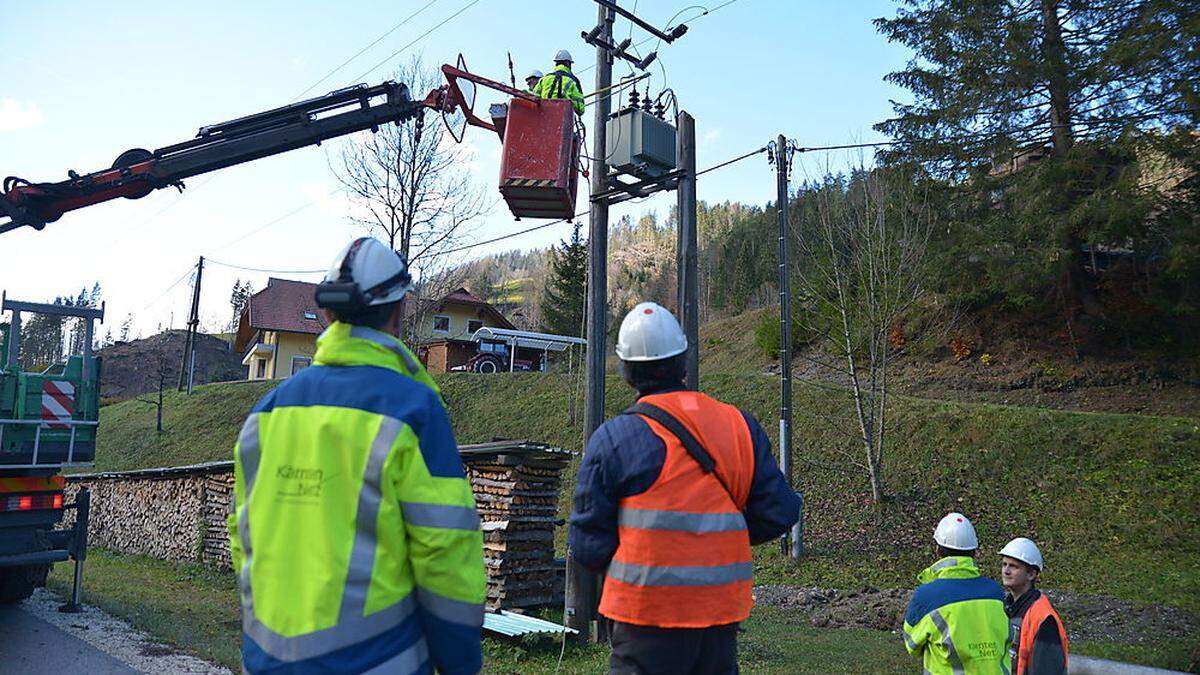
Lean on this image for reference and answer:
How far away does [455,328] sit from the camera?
49219 millimetres

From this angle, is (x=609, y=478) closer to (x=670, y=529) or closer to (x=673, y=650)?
(x=670, y=529)

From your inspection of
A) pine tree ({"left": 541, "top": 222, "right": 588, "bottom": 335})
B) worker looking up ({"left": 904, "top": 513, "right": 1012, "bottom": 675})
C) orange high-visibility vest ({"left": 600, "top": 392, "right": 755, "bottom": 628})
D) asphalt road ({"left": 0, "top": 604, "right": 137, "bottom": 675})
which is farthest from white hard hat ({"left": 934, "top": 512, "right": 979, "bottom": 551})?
pine tree ({"left": 541, "top": 222, "right": 588, "bottom": 335})

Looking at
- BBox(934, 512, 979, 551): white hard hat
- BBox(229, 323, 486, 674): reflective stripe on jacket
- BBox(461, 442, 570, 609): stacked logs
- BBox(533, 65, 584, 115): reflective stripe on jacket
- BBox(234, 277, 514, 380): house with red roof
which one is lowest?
BBox(461, 442, 570, 609): stacked logs

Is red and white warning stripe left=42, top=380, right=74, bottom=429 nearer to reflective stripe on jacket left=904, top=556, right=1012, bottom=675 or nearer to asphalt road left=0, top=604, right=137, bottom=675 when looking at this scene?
asphalt road left=0, top=604, right=137, bottom=675

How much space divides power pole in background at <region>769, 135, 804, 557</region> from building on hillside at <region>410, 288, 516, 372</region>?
22024 mm

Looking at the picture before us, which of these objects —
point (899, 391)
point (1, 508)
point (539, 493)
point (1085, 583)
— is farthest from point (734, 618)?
point (899, 391)

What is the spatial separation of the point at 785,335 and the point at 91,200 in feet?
38.4

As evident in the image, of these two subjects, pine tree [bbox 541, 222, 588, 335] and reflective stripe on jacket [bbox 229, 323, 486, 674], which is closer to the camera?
reflective stripe on jacket [bbox 229, 323, 486, 674]

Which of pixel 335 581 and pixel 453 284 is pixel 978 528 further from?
pixel 453 284

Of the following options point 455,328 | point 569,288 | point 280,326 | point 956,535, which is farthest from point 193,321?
point 956,535

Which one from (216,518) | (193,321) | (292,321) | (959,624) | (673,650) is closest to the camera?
(673,650)

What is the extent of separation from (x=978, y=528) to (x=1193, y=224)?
1036 centimetres

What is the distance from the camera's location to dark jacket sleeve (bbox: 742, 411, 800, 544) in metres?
3.22

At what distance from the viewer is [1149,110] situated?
20969mm
